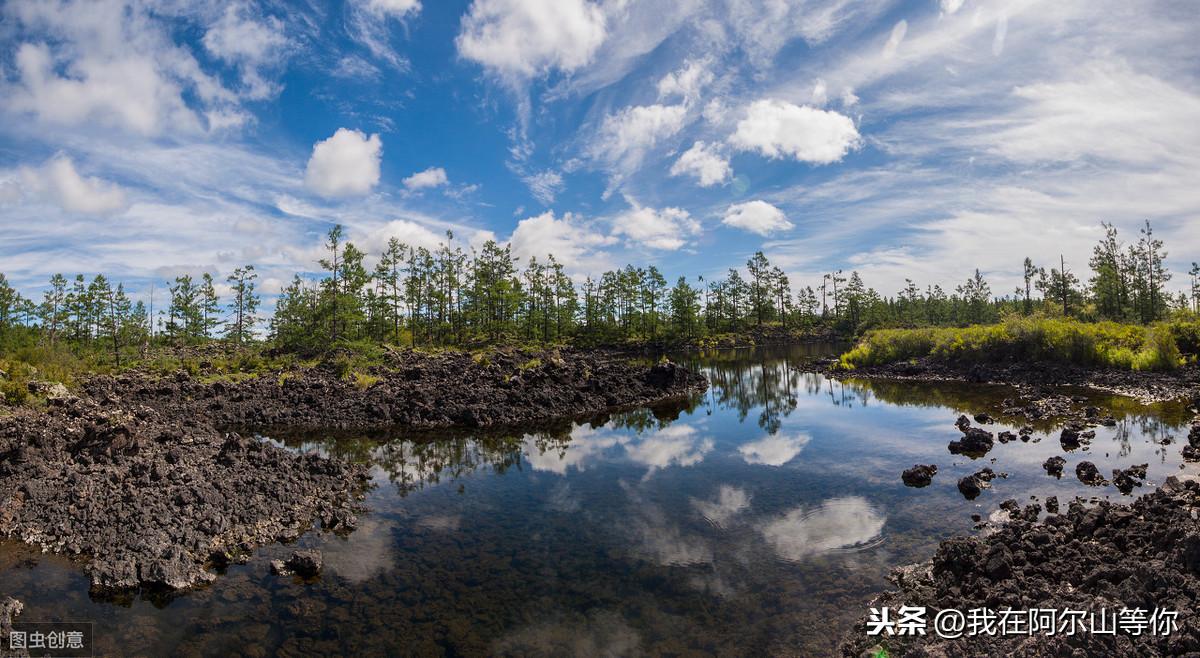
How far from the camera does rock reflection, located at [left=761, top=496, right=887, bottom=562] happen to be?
10188 mm

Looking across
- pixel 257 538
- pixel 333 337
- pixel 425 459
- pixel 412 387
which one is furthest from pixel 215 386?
pixel 257 538

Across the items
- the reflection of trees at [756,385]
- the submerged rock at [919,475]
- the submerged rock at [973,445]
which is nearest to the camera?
the submerged rock at [919,475]

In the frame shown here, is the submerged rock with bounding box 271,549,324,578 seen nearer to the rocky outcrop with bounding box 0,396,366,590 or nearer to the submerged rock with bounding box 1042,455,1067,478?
the rocky outcrop with bounding box 0,396,366,590

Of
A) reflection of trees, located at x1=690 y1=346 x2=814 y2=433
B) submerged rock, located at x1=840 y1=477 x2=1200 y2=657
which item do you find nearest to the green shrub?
reflection of trees, located at x1=690 y1=346 x2=814 y2=433

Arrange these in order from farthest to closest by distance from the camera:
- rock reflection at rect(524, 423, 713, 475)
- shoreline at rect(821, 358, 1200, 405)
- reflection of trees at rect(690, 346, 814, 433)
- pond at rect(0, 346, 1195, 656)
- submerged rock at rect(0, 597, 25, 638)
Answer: reflection of trees at rect(690, 346, 814, 433) → shoreline at rect(821, 358, 1200, 405) → rock reflection at rect(524, 423, 713, 475) → pond at rect(0, 346, 1195, 656) → submerged rock at rect(0, 597, 25, 638)

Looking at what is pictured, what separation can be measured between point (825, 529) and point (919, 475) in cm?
476

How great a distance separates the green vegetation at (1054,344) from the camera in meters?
27.5

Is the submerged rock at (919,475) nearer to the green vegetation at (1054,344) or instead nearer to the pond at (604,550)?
the pond at (604,550)

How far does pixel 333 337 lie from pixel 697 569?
4139cm

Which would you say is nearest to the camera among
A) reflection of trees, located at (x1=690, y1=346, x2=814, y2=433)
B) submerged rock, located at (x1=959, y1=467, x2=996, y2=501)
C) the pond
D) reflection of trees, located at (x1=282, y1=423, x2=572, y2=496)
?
the pond

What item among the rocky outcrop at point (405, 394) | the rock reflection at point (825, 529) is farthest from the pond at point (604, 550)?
the rocky outcrop at point (405, 394)

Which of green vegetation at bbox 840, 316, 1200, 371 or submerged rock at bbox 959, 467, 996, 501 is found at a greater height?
green vegetation at bbox 840, 316, 1200, 371

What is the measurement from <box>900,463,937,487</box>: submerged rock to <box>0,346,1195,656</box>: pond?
37 cm

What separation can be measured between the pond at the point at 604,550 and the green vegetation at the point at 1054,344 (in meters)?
10.3
